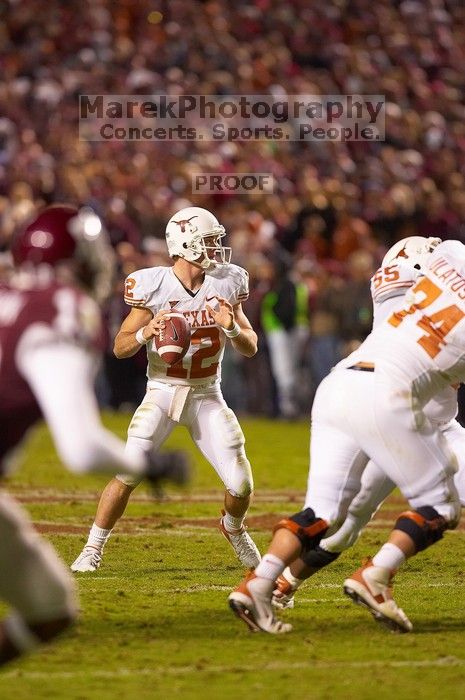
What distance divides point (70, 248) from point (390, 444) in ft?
5.04

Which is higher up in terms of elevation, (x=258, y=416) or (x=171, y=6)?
(x=171, y=6)

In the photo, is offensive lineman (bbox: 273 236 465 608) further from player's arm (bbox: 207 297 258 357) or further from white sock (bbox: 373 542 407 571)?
player's arm (bbox: 207 297 258 357)

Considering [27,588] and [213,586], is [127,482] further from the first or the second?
[27,588]

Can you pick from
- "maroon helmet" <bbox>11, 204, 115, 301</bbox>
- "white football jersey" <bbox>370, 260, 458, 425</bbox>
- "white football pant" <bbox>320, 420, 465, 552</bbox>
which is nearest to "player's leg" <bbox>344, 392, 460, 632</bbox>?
"white football pant" <bbox>320, 420, 465, 552</bbox>

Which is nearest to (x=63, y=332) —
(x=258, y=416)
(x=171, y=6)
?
(x=258, y=416)

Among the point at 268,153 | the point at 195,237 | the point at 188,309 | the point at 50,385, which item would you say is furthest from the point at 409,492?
the point at 268,153

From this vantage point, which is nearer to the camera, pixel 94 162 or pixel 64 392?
pixel 64 392

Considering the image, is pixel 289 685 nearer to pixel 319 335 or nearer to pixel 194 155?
pixel 319 335

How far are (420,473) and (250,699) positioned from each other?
1160 mm

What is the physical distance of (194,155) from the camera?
16.0m

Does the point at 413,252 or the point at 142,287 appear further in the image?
the point at 142,287

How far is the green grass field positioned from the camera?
458 centimetres

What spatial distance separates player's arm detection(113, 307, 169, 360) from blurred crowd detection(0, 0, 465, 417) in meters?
5.64

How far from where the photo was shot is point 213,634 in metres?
5.39
